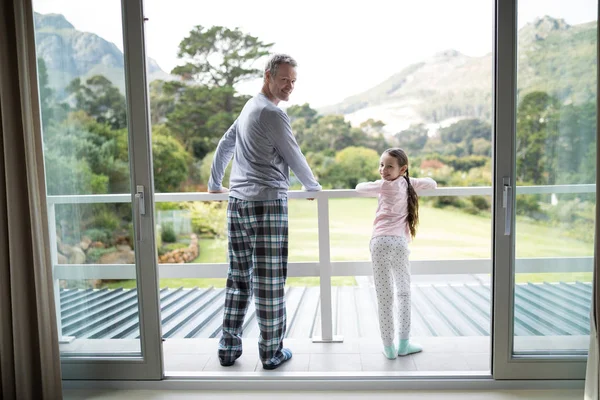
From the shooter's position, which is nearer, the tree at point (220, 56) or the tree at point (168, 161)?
the tree at point (220, 56)

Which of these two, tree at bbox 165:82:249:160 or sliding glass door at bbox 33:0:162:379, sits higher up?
tree at bbox 165:82:249:160

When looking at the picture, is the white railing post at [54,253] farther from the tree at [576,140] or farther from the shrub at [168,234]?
the shrub at [168,234]

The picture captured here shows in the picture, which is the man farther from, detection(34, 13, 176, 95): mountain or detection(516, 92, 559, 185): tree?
detection(516, 92, 559, 185): tree

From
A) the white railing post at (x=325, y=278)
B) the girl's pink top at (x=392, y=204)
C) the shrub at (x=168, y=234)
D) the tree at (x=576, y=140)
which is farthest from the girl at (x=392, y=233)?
the shrub at (x=168, y=234)

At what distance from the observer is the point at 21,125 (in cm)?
230

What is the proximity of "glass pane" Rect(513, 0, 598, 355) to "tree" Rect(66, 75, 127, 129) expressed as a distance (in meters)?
1.91

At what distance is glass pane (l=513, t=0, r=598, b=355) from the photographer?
2.39 metres

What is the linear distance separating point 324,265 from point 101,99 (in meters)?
1.59

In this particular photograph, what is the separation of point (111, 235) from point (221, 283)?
29.4ft

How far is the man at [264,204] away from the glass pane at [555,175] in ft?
A: 3.64

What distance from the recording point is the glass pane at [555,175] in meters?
2.39

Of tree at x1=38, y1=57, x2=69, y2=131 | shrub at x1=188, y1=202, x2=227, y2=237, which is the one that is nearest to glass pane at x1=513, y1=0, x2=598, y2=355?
tree at x1=38, y1=57, x2=69, y2=131

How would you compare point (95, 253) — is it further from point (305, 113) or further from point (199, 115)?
point (305, 113)

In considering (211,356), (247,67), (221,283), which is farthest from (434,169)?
(211,356)
